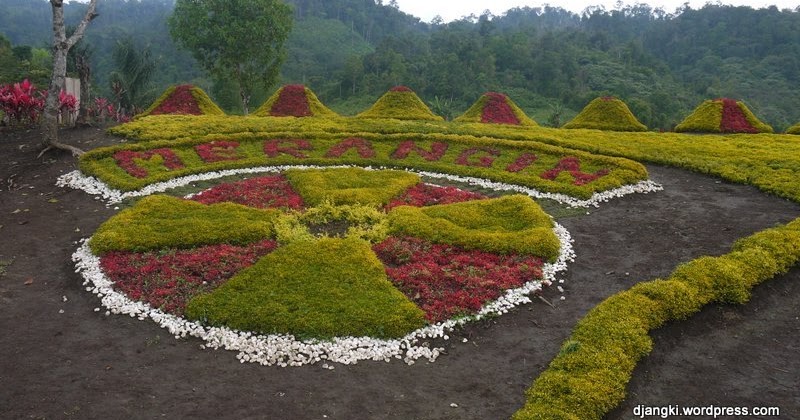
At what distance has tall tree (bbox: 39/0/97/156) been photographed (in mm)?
19891

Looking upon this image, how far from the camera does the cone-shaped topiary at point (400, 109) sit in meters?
33.1

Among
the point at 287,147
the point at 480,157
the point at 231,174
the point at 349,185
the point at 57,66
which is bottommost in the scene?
the point at 231,174

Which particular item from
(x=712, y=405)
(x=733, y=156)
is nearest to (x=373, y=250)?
(x=712, y=405)

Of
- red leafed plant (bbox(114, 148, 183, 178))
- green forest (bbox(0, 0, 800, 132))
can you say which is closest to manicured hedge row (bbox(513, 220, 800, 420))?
red leafed plant (bbox(114, 148, 183, 178))

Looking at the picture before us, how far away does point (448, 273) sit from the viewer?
11.6m

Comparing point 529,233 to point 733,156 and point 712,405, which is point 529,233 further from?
point 733,156

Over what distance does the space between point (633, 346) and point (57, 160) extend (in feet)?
65.3

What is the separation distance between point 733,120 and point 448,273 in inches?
1084

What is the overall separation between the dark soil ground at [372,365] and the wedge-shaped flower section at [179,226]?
3.75 ft

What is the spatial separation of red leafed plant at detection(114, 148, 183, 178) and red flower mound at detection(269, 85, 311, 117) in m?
12.9

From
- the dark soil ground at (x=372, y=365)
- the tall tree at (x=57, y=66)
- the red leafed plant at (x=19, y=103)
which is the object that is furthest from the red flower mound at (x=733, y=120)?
the red leafed plant at (x=19, y=103)

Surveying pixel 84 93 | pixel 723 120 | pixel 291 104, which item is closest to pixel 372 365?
pixel 84 93

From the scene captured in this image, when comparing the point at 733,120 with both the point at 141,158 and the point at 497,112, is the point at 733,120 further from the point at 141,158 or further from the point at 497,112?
the point at 141,158

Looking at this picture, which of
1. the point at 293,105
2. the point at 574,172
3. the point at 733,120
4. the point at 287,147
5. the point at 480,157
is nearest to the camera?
the point at 574,172
